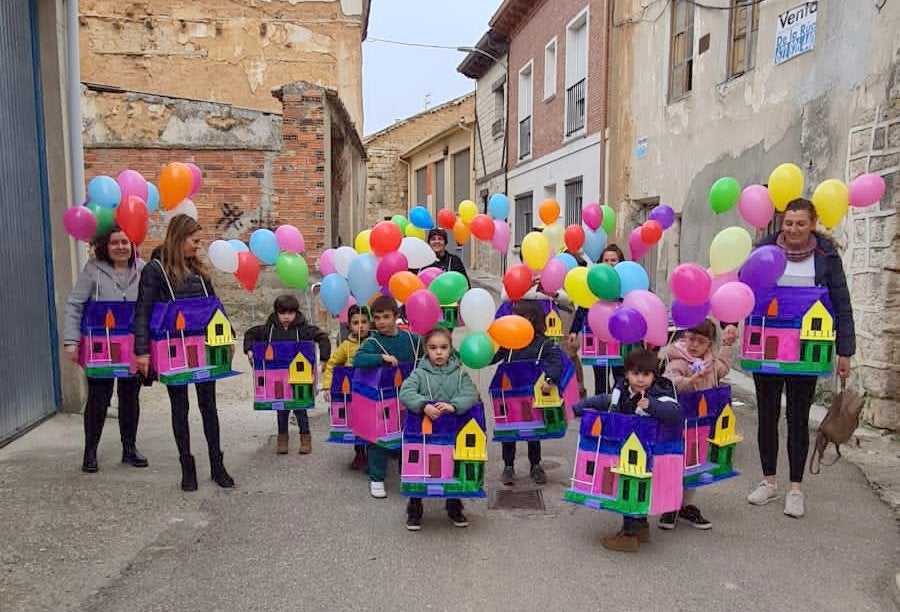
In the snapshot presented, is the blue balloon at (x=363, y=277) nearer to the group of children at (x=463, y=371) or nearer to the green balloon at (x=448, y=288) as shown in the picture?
the group of children at (x=463, y=371)

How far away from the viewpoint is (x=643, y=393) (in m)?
3.51

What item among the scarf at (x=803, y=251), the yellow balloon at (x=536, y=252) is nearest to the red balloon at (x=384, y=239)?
the yellow balloon at (x=536, y=252)

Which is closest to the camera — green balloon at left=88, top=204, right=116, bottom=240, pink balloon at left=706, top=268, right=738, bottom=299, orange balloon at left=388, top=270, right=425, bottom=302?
pink balloon at left=706, top=268, right=738, bottom=299

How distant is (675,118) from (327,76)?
1000 centimetres

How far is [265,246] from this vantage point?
514 centimetres

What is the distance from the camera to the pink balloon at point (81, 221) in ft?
14.3

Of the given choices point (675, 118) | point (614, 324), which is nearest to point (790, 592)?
point (614, 324)

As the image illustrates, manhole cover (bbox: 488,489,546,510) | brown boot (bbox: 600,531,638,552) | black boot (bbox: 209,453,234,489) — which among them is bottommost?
manhole cover (bbox: 488,489,546,510)

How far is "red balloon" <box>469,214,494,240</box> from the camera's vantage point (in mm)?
6301

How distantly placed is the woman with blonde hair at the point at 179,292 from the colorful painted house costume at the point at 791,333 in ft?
10.6

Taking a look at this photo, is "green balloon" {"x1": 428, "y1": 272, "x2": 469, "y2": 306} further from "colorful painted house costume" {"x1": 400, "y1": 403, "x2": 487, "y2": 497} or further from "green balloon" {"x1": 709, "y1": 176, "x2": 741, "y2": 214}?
"green balloon" {"x1": 709, "y1": 176, "x2": 741, "y2": 214}

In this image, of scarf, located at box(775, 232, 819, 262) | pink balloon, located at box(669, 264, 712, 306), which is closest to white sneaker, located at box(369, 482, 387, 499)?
pink balloon, located at box(669, 264, 712, 306)

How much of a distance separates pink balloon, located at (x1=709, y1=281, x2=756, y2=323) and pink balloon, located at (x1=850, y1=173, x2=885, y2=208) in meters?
1.12

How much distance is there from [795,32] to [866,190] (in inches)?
155
